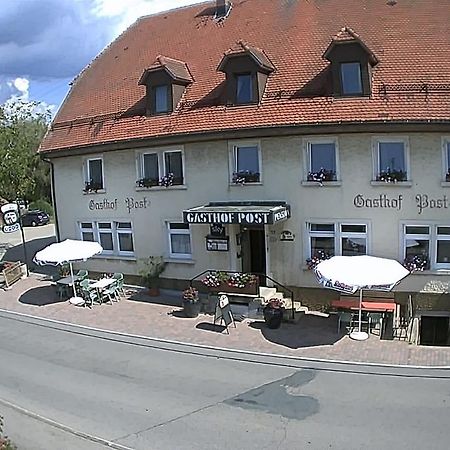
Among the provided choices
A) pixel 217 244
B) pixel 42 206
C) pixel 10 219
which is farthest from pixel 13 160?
pixel 42 206

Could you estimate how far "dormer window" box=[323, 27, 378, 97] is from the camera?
1891 cm

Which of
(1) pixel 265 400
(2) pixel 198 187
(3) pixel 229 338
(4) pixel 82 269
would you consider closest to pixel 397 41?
(2) pixel 198 187

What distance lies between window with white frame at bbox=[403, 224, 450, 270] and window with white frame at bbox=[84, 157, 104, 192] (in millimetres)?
12043

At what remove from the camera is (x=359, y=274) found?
53.0ft

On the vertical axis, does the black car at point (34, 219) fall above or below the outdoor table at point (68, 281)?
above

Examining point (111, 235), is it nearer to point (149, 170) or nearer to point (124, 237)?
point (124, 237)

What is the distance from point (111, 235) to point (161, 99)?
586 cm

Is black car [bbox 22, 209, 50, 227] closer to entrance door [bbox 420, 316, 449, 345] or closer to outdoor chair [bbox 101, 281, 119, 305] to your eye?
outdoor chair [bbox 101, 281, 119, 305]

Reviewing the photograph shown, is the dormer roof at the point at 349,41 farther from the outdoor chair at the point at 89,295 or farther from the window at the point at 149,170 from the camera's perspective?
the outdoor chair at the point at 89,295

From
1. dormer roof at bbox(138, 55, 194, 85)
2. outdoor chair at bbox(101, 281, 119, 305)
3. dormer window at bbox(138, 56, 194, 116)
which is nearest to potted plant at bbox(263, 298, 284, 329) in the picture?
outdoor chair at bbox(101, 281, 119, 305)

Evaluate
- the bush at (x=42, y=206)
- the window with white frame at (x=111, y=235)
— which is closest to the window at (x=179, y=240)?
the window with white frame at (x=111, y=235)

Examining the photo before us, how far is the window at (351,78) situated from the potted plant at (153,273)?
9071 millimetres

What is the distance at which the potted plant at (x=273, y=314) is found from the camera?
17797mm

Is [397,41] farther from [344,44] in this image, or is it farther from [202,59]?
[202,59]
